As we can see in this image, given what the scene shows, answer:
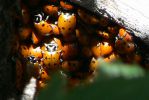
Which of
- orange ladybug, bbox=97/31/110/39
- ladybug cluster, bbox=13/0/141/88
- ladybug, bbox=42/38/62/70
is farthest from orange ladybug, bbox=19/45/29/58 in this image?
orange ladybug, bbox=97/31/110/39

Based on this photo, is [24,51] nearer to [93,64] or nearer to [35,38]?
[35,38]

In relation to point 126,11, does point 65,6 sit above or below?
below

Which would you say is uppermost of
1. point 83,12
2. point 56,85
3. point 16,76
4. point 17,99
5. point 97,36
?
point 56,85

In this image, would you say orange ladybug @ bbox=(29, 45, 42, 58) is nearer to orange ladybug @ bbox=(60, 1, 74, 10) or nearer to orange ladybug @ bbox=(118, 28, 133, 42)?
orange ladybug @ bbox=(60, 1, 74, 10)

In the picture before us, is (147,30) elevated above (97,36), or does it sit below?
above

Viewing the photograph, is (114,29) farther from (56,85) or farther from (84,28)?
(56,85)

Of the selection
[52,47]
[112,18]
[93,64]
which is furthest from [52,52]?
[112,18]

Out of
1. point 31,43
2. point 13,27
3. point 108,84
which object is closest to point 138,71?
point 108,84
